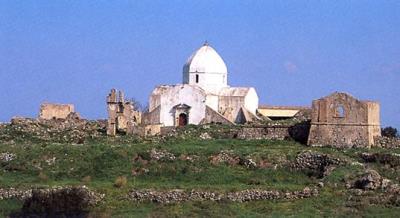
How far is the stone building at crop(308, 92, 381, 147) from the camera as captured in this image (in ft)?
120

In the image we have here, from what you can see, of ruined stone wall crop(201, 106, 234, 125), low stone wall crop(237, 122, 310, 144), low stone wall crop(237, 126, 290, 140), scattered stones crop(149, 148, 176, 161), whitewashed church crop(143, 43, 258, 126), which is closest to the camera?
scattered stones crop(149, 148, 176, 161)

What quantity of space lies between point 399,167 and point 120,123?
17.8 meters

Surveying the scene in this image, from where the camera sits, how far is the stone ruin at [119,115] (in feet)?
141

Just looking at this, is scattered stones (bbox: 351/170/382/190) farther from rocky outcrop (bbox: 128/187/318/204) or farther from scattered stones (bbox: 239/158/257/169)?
scattered stones (bbox: 239/158/257/169)

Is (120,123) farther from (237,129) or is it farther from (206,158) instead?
(206,158)

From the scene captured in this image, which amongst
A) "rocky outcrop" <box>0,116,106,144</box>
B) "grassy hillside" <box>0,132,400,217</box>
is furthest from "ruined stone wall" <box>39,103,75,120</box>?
"grassy hillside" <box>0,132,400,217</box>

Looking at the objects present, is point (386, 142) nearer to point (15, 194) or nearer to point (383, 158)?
point (383, 158)

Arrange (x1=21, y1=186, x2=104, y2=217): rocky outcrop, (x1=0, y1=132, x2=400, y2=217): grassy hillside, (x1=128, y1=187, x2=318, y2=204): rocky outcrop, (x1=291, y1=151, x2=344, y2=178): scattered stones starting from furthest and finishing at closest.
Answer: (x1=291, y1=151, x2=344, y2=178): scattered stones < (x1=128, y1=187, x2=318, y2=204): rocky outcrop < (x1=21, y1=186, x2=104, y2=217): rocky outcrop < (x1=0, y1=132, x2=400, y2=217): grassy hillside

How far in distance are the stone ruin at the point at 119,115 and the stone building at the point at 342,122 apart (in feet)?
34.2

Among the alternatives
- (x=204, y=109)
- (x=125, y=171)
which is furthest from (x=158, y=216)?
(x=204, y=109)

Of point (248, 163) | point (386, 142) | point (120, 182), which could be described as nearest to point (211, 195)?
point (120, 182)

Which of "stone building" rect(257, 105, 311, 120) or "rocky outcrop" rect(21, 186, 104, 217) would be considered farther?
"stone building" rect(257, 105, 311, 120)

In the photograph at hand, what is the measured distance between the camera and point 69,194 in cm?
2853

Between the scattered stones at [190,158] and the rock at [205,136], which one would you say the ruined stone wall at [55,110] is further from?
the scattered stones at [190,158]
